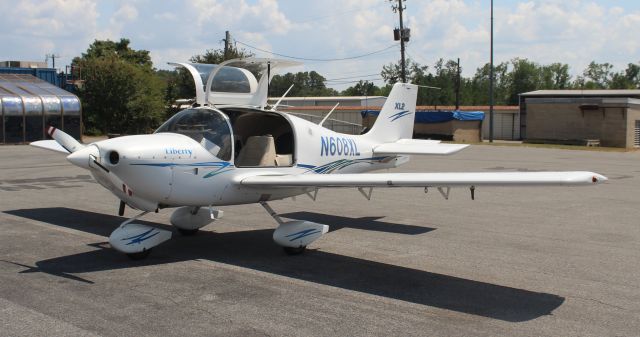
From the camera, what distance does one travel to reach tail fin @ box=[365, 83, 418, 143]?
12367 mm

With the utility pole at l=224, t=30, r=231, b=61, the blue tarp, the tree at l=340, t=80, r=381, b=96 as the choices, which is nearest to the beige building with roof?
the blue tarp

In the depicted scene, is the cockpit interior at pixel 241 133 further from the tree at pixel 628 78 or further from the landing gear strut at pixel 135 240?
the tree at pixel 628 78

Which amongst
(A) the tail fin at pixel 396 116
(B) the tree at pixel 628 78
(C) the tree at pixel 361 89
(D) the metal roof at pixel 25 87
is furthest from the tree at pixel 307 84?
(A) the tail fin at pixel 396 116

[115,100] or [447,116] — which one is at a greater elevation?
[115,100]

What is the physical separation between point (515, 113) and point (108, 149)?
54.3 m

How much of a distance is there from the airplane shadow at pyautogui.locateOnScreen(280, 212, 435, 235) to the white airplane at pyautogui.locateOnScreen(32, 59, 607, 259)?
95 cm

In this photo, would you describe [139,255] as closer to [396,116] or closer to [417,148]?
[417,148]

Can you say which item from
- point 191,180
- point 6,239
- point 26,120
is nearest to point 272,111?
point 191,180

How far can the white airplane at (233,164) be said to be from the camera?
26.8 feet

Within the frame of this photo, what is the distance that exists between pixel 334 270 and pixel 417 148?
408 cm

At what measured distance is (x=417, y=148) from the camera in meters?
11.7

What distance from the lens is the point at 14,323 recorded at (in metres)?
6.04

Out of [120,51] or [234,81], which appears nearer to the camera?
[234,81]

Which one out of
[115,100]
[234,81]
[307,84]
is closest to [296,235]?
[234,81]
